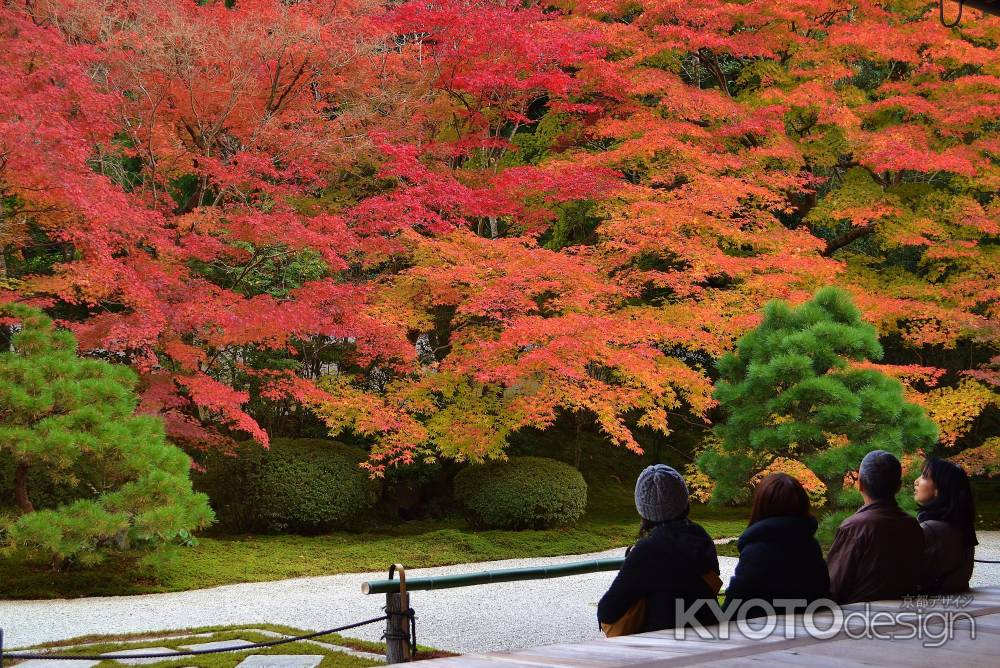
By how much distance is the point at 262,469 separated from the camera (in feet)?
34.4

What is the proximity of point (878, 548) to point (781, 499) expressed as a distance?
0.52 meters

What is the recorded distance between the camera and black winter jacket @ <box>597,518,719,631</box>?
2.99m

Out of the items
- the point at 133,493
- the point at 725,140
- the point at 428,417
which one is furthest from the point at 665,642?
the point at 725,140

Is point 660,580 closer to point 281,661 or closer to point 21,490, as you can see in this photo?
point 281,661

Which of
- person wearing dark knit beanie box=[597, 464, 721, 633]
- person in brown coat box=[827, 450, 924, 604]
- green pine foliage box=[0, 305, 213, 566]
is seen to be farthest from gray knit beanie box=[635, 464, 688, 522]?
green pine foliage box=[0, 305, 213, 566]

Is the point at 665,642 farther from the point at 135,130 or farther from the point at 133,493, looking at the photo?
the point at 135,130

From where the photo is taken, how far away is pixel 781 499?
10.7 feet

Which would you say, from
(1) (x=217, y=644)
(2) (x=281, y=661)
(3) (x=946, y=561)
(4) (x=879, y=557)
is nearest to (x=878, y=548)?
(4) (x=879, y=557)

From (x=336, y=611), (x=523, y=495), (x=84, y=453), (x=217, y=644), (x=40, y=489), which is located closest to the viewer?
(x=217, y=644)

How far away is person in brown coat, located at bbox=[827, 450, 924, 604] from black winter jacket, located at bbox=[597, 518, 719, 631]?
79 cm

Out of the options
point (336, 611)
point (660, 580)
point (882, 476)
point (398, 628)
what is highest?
point (882, 476)

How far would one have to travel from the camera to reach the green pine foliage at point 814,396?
24.8ft

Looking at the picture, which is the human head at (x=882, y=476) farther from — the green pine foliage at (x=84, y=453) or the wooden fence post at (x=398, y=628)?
the green pine foliage at (x=84, y=453)

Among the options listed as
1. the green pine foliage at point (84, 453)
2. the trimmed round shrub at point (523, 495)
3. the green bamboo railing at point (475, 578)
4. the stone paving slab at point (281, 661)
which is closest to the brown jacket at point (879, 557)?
the green bamboo railing at point (475, 578)
